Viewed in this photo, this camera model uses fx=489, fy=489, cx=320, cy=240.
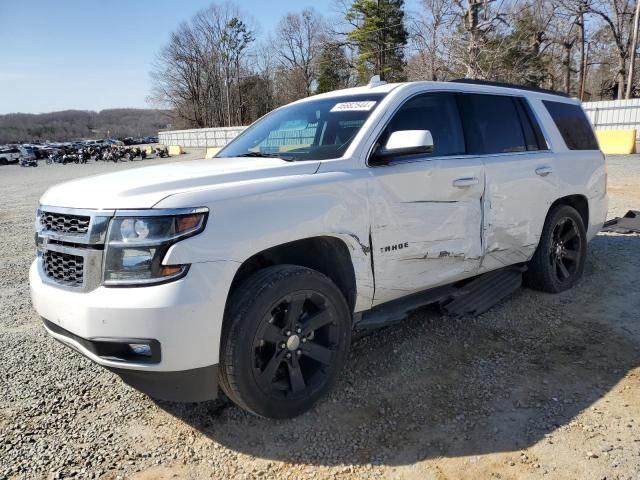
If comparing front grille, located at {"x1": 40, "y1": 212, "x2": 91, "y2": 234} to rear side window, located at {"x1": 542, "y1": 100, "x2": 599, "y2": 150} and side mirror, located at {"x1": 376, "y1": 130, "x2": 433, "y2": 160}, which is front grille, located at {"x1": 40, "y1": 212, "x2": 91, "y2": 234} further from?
rear side window, located at {"x1": 542, "y1": 100, "x2": 599, "y2": 150}

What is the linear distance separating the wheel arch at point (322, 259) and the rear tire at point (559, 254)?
7.95ft

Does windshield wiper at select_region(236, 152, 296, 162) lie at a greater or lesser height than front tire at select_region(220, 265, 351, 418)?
greater

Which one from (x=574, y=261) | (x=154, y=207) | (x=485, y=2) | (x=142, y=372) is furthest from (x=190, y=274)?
(x=485, y=2)

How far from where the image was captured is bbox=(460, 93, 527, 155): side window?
3.86 meters

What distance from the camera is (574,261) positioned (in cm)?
499

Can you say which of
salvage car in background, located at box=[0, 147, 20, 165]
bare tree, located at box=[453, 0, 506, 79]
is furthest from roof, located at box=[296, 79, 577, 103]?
salvage car in background, located at box=[0, 147, 20, 165]

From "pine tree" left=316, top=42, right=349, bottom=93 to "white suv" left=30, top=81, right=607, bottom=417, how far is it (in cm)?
4930

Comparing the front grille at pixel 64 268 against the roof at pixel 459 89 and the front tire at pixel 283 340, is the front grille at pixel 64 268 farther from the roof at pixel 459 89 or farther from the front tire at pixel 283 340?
the roof at pixel 459 89

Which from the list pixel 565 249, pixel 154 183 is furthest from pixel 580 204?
pixel 154 183

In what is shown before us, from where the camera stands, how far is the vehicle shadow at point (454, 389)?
2652mm

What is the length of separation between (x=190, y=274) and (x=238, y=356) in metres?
0.51

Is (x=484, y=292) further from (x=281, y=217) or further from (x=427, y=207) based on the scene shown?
(x=281, y=217)

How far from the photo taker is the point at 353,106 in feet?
11.5

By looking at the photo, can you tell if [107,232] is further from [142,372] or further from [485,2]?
[485,2]
